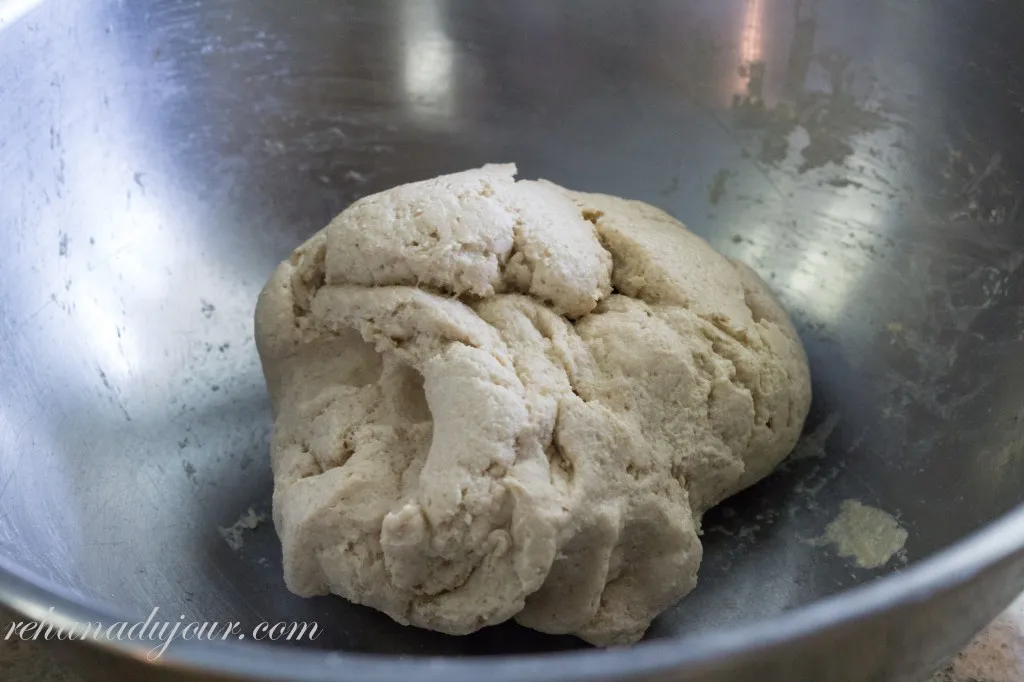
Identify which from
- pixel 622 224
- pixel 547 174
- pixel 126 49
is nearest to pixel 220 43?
pixel 126 49

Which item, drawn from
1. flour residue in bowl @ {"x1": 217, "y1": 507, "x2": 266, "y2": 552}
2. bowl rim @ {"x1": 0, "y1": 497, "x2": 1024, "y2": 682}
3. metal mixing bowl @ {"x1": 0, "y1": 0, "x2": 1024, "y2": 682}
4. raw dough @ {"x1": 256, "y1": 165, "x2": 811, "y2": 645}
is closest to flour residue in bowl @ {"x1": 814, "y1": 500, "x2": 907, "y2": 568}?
metal mixing bowl @ {"x1": 0, "y1": 0, "x2": 1024, "y2": 682}

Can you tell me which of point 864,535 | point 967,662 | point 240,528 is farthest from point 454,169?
point 967,662

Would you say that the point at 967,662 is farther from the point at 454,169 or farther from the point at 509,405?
the point at 454,169

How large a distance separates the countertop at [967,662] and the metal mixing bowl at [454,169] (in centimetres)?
11

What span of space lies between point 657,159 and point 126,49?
871mm

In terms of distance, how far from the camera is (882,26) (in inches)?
57.2

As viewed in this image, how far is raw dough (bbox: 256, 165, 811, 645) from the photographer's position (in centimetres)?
104

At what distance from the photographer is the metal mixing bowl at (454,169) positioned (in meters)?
1.25

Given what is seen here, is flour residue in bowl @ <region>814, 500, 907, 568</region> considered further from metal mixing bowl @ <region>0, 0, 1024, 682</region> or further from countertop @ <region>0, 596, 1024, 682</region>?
countertop @ <region>0, 596, 1024, 682</region>

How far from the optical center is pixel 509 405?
1.05 meters

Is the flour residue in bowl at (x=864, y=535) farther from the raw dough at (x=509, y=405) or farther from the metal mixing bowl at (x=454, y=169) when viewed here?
the raw dough at (x=509, y=405)

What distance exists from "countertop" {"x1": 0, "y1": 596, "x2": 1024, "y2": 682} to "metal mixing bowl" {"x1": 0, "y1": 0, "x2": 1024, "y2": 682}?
0.11 metres

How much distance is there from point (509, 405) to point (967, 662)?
2.05ft

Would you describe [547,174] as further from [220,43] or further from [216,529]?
[216,529]
